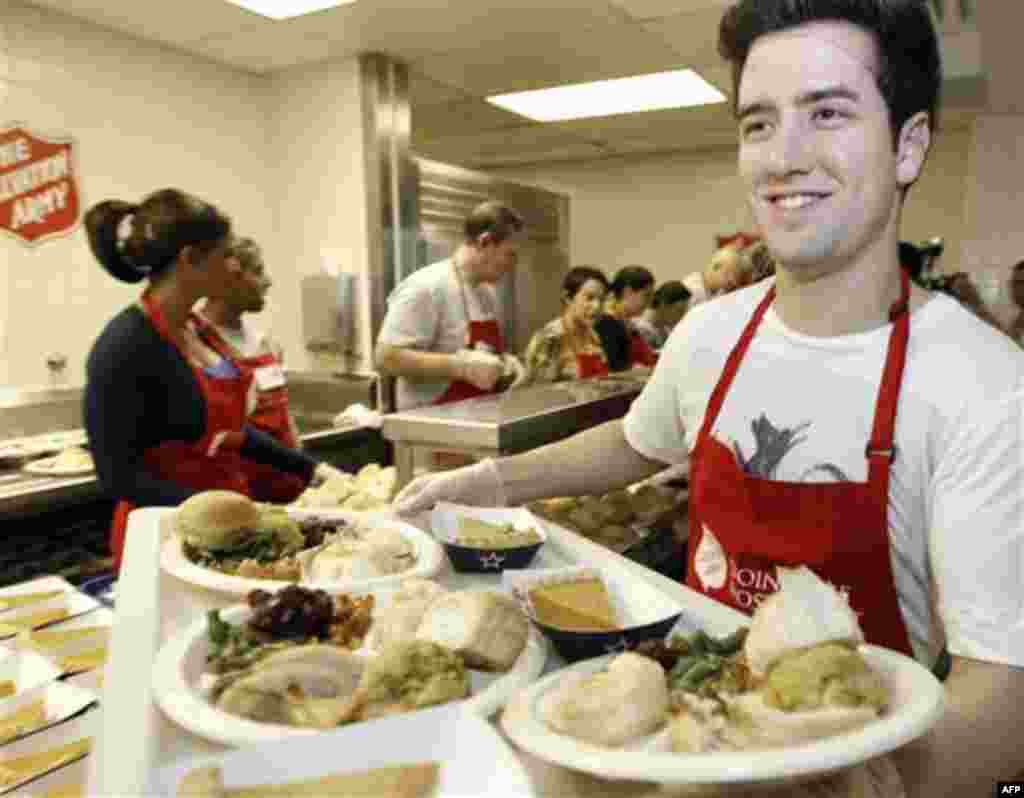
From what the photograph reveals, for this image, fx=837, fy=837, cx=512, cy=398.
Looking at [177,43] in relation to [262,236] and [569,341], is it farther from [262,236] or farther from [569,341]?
[569,341]

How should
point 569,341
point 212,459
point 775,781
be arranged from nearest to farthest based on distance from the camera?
point 775,781 < point 212,459 < point 569,341

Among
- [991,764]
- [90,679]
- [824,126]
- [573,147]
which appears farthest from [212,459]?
[573,147]

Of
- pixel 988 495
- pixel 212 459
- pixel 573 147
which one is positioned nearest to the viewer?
pixel 988 495

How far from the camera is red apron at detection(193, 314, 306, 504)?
3.02 meters

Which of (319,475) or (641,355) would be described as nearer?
(319,475)

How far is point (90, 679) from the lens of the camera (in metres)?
1.38

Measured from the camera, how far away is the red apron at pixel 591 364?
4.15m

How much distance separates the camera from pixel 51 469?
10.9ft

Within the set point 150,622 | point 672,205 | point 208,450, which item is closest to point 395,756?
point 150,622

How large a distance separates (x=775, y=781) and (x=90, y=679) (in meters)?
1.16

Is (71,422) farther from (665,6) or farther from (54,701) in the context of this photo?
(665,6)

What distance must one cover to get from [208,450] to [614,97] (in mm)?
4486

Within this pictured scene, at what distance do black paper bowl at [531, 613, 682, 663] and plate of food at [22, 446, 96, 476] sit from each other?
9.33 feet

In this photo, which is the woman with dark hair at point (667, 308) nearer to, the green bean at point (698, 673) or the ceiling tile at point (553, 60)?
the ceiling tile at point (553, 60)
